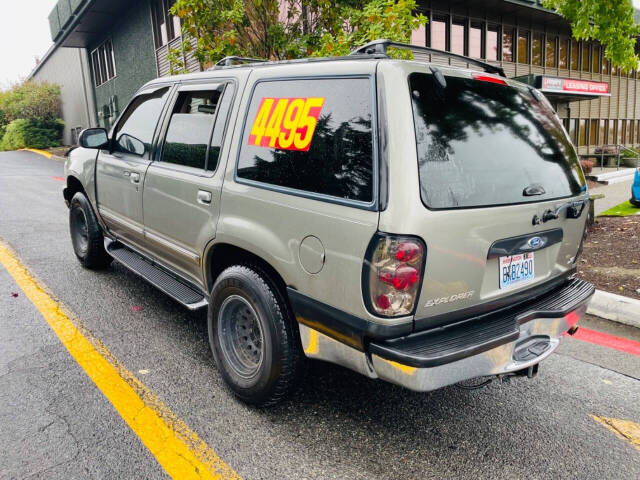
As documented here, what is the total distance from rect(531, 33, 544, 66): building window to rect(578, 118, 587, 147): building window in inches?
203

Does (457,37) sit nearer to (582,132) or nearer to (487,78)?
(582,132)

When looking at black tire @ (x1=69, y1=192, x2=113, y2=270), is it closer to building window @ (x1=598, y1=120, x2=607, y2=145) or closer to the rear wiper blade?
the rear wiper blade

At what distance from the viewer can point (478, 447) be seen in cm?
252

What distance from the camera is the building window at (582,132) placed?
24.3 metres

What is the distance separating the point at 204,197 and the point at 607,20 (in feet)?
22.7

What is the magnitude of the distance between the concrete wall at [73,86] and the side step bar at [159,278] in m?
23.6

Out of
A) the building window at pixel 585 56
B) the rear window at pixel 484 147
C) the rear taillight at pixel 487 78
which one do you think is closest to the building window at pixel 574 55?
the building window at pixel 585 56

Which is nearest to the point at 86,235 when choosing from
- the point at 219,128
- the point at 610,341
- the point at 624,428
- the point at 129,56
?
the point at 219,128

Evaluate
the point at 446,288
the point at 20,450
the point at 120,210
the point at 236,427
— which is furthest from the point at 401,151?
the point at 120,210

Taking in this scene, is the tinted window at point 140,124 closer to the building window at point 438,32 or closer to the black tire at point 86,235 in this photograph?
the black tire at point 86,235

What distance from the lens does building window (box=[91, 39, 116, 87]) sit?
22.3m

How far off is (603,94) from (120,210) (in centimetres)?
2244

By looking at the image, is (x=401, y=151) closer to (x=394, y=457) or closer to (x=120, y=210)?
(x=394, y=457)

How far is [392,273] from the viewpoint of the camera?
2.08m
